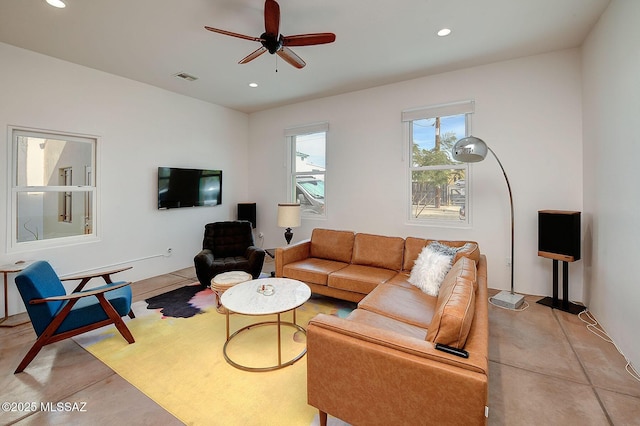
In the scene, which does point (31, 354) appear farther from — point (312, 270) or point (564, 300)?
point (564, 300)

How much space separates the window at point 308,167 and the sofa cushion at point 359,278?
79.1 inches

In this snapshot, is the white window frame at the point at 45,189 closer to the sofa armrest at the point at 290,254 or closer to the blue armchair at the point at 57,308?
the blue armchair at the point at 57,308

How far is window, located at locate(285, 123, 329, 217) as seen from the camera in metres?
5.20

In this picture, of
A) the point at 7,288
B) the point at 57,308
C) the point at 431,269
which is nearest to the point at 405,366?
the point at 431,269

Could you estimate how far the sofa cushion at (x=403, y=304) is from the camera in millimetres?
2123

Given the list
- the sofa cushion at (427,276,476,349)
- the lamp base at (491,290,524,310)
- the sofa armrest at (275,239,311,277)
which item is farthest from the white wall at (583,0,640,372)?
the sofa armrest at (275,239,311,277)

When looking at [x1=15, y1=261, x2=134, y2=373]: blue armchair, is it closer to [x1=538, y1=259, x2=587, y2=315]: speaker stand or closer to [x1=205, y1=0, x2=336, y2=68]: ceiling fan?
[x1=205, y1=0, x2=336, y2=68]: ceiling fan

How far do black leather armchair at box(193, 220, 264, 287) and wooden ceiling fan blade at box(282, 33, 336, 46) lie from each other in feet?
8.43

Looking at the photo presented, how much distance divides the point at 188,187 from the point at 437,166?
4.07m

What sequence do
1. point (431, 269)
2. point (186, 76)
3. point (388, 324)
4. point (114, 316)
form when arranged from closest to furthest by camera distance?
1. point (388, 324)
2. point (114, 316)
3. point (431, 269)
4. point (186, 76)

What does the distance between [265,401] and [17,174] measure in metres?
3.85

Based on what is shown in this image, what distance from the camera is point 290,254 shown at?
3.67 m

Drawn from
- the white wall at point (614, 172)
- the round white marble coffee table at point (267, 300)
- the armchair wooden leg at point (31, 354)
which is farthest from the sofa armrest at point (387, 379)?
the armchair wooden leg at point (31, 354)

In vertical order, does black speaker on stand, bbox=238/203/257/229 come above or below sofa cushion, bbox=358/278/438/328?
above
